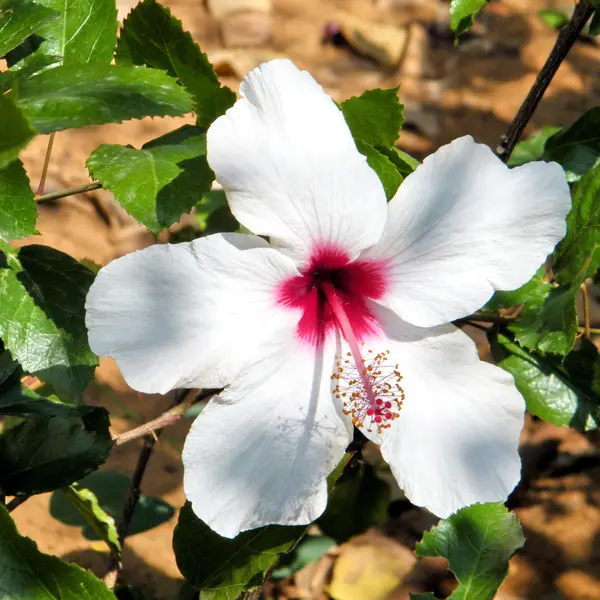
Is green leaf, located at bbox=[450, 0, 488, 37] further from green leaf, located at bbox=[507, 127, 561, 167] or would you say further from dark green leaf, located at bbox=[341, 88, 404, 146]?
green leaf, located at bbox=[507, 127, 561, 167]

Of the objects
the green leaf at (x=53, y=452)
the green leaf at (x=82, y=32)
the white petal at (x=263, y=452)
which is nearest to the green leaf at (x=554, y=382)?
the white petal at (x=263, y=452)

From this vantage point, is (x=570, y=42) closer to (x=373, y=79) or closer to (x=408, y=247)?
(x=408, y=247)

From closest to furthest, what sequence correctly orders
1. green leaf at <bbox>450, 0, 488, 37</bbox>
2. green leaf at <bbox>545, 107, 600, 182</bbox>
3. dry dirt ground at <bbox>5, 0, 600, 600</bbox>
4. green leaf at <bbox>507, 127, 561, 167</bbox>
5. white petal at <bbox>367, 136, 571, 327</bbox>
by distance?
white petal at <bbox>367, 136, 571, 327</bbox>
green leaf at <bbox>450, 0, 488, 37</bbox>
green leaf at <bbox>545, 107, 600, 182</bbox>
green leaf at <bbox>507, 127, 561, 167</bbox>
dry dirt ground at <bbox>5, 0, 600, 600</bbox>

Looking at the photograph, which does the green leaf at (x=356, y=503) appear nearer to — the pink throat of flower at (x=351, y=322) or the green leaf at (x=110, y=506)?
the green leaf at (x=110, y=506)

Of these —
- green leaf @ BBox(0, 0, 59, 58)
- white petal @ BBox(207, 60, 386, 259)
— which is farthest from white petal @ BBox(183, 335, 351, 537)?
green leaf @ BBox(0, 0, 59, 58)

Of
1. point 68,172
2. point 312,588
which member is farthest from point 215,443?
point 68,172
